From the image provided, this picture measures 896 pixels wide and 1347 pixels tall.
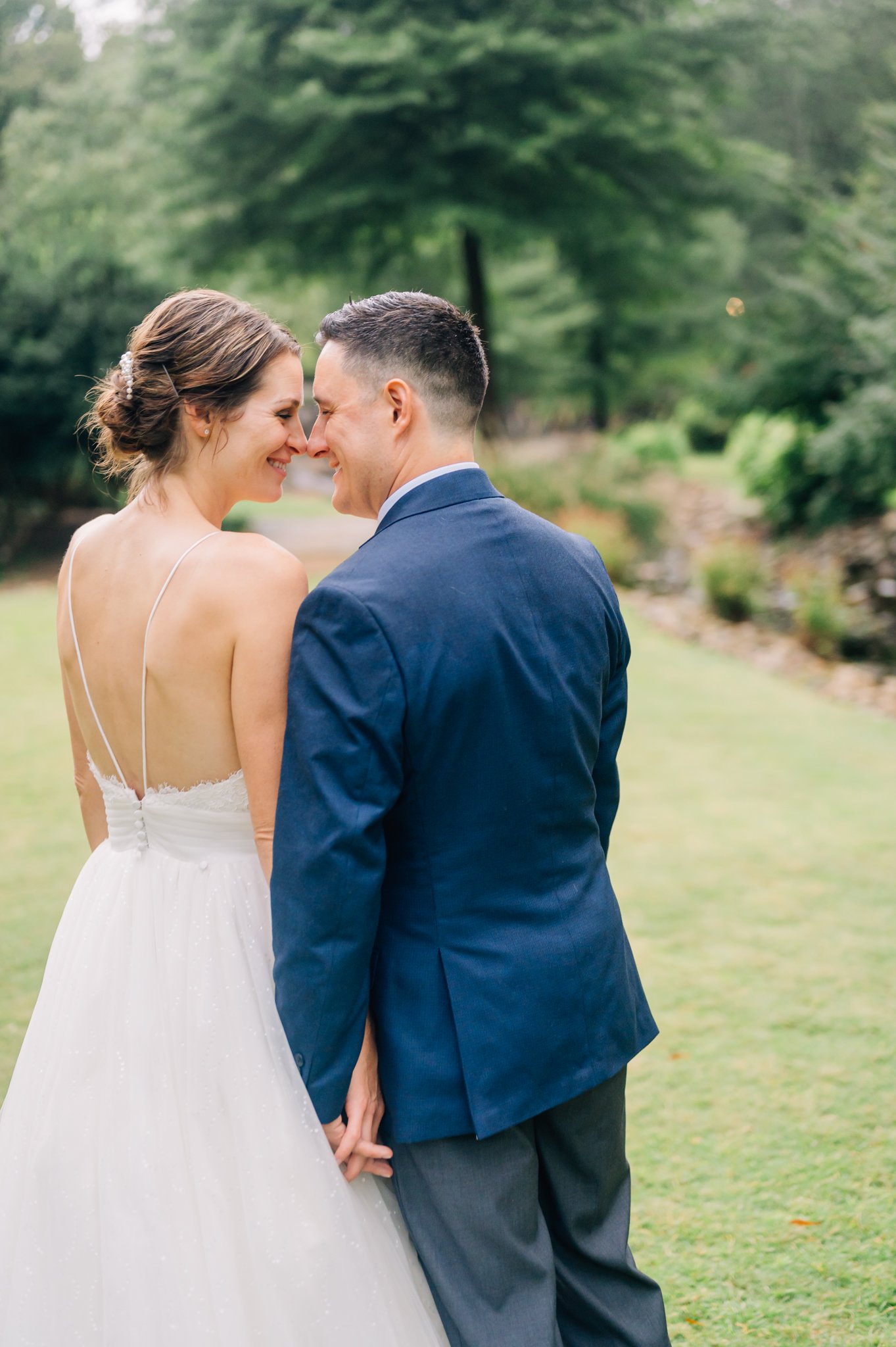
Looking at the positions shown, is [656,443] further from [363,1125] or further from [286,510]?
[363,1125]

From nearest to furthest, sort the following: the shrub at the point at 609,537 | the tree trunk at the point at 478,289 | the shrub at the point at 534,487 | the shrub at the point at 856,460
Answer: the shrub at the point at 856,460, the shrub at the point at 609,537, the shrub at the point at 534,487, the tree trunk at the point at 478,289

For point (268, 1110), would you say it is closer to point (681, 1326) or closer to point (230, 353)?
point (230, 353)

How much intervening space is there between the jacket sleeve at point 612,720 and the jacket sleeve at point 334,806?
0.56 meters

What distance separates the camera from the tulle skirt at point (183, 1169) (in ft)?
6.16

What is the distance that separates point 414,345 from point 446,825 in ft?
2.65

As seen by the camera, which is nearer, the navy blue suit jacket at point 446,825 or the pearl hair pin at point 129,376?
the navy blue suit jacket at point 446,825

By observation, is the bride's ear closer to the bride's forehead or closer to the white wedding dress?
the bride's forehead

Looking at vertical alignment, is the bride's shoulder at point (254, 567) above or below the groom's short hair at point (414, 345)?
below

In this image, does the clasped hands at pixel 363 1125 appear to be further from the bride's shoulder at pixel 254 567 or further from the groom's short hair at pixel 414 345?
the groom's short hair at pixel 414 345

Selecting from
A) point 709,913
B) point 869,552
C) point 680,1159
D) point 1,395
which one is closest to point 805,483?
point 869,552

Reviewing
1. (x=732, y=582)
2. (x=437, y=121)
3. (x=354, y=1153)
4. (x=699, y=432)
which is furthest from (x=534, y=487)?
(x=699, y=432)

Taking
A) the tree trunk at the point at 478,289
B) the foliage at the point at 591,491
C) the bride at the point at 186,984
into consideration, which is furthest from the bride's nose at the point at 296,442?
the tree trunk at the point at 478,289

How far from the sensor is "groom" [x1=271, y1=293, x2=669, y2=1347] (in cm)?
176

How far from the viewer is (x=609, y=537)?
13500 mm
